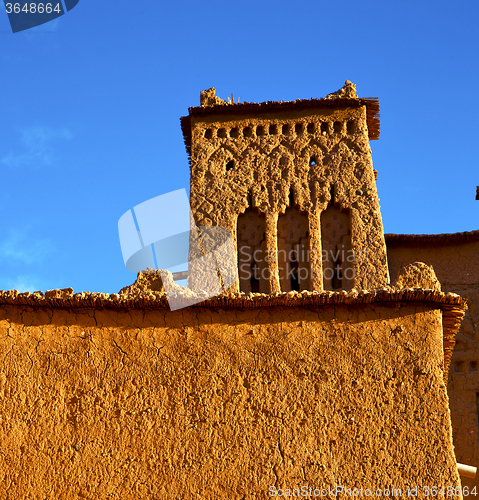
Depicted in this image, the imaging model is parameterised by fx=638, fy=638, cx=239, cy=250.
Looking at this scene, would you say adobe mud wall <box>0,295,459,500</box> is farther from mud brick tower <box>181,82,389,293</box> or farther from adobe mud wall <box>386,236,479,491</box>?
adobe mud wall <box>386,236,479,491</box>

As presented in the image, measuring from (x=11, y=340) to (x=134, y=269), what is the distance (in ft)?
13.7

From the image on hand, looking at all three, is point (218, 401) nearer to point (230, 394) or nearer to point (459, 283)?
point (230, 394)

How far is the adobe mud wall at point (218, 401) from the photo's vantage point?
5.93 metres

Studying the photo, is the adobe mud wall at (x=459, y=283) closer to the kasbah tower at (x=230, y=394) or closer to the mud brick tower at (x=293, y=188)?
the mud brick tower at (x=293, y=188)

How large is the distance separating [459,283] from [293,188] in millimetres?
4076

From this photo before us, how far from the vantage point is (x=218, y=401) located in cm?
626

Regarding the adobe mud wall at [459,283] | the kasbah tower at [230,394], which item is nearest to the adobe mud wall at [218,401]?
the kasbah tower at [230,394]

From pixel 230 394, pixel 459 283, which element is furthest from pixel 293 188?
pixel 230 394

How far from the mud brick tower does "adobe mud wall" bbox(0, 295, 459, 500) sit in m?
4.27

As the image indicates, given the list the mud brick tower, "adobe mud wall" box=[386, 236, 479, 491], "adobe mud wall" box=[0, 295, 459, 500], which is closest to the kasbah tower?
"adobe mud wall" box=[0, 295, 459, 500]

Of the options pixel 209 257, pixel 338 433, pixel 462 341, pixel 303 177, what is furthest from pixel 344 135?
pixel 338 433

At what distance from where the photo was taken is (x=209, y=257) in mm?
11242

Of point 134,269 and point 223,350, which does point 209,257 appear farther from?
point 223,350

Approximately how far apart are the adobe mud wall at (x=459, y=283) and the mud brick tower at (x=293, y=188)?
1.87m
